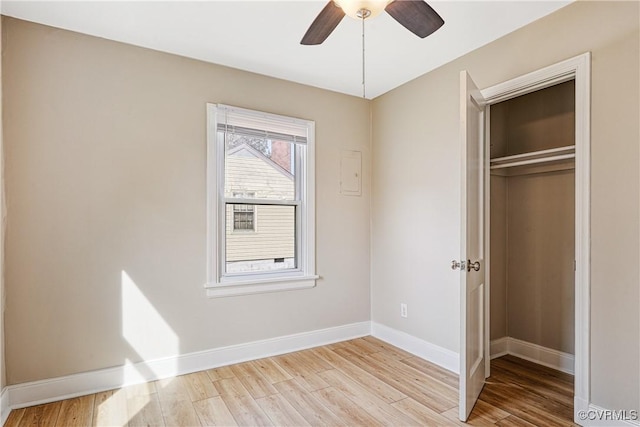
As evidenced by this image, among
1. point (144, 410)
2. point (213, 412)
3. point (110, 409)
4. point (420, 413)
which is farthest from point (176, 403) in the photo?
point (420, 413)

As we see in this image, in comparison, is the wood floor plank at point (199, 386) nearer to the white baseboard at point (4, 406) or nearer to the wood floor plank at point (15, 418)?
the wood floor plank at point (15, 418)

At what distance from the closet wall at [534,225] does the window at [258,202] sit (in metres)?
1.72

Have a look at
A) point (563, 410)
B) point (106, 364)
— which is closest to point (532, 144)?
point (563, 410)

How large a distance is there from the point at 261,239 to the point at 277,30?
5.62 ft

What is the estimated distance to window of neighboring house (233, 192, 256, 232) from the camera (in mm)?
3088

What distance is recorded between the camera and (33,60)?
2.33 metres

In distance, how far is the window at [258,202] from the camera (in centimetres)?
293

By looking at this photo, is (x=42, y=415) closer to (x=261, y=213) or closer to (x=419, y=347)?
(x=261, y=213)

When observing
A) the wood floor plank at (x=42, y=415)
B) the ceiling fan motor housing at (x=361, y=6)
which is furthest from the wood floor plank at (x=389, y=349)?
the ceiling fan motor housing at (x=361, y=6)

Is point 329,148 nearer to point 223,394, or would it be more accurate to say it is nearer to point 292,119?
point 292,119

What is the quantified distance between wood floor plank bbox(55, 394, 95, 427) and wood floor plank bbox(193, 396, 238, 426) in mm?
633

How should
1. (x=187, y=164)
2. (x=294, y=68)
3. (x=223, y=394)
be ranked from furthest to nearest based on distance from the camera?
(x=294, y=68)
(x=187, y=164)
(x=223, y=394)

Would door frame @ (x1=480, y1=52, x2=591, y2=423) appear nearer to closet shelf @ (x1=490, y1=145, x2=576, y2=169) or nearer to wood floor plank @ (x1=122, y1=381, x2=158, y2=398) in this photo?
closet shelf @ (x1=490, y1=145, x2=576, y2=169)

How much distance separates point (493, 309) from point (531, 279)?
419mm
